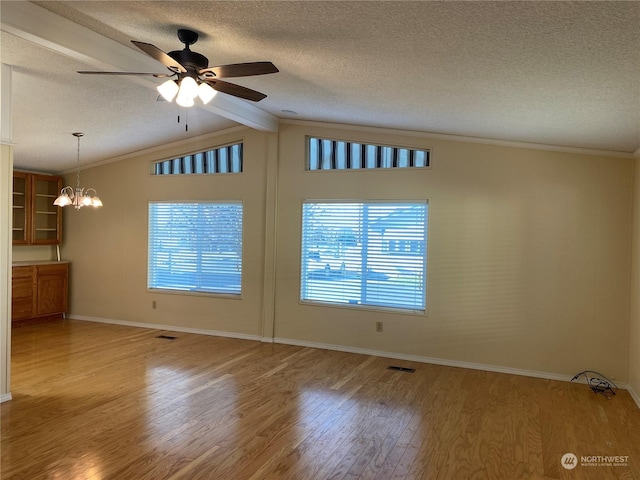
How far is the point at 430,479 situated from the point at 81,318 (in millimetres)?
6881

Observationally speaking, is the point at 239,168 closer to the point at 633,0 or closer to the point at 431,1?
the point at 431,1

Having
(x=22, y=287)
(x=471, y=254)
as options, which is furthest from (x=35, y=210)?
(x=471, y=254)

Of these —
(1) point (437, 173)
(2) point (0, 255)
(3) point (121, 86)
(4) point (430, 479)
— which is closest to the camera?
(4) point (430, 479)

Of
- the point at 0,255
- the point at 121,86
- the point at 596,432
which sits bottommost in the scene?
the point at 596,432

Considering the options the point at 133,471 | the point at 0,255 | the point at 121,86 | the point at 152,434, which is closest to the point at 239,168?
the point at 121,86

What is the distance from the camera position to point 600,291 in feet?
16.4

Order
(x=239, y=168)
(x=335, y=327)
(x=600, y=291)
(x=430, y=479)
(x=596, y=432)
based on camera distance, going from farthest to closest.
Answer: (x=239, y=168), (x=335, y=327), (x=600, y=291), (x=596, y=432), (x=430, y=479)

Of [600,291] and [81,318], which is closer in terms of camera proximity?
[600,291]

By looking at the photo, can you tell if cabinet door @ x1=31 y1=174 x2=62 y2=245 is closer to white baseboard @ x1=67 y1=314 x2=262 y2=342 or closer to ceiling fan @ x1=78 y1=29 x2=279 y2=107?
white baseboard @ x1=67 y1=314 x2=262 y2=342

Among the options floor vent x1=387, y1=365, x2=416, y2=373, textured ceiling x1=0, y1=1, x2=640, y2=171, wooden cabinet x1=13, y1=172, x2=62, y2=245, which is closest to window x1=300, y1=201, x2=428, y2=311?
floor vent x1=387, y1=365, x2=416, y2=373

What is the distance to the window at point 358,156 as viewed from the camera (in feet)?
19.2

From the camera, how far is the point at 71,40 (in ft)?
11.2

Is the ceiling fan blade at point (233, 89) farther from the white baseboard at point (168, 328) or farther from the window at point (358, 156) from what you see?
the white baseboard at point (168, 328)

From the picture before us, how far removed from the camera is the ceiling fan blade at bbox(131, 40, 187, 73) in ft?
9.08
